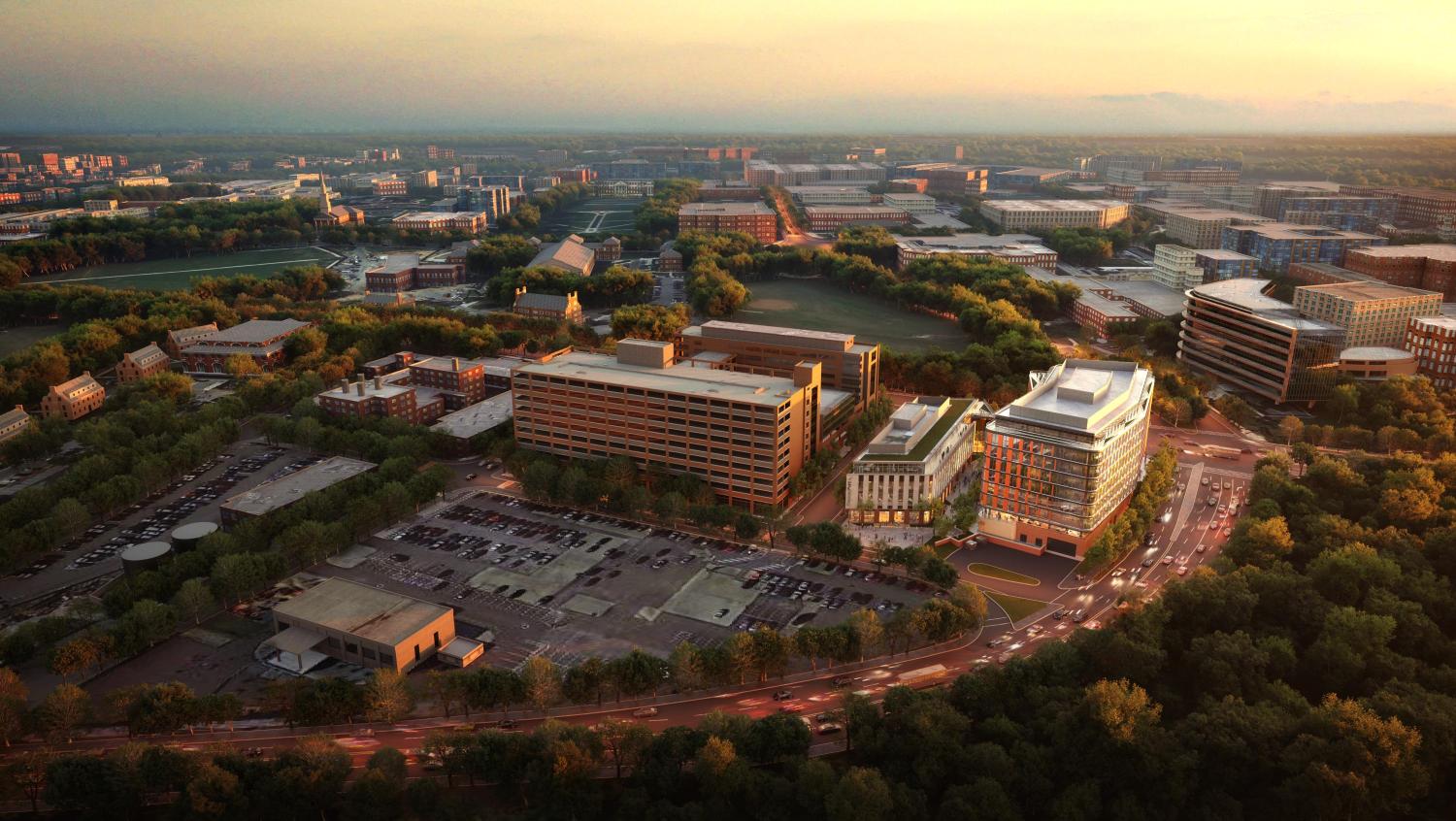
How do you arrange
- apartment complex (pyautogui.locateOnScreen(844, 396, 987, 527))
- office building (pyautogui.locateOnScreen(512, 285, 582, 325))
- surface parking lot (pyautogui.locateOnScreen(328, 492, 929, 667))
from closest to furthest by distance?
surface parking lot (pyautogui.locateOnScreen(328, 492, 929, 667))
apartment complex (pyautogui.locateOnScreen(844, 396, 987, 527))
office building (pyautogui.locateOnScreen(512, 285, 582, 325))

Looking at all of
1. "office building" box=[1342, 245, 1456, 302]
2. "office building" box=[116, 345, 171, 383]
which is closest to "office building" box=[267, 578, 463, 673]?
"office building" box=[116, 345, 171, 383]

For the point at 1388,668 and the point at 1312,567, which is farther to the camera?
the point at 1312,567

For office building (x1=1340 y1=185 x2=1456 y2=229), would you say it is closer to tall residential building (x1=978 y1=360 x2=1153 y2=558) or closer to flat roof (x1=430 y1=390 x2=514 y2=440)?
tall residential building (x1=978 y1=360 x2=1153 y2=558)

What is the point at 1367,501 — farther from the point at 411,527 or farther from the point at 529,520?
the point at 411,527

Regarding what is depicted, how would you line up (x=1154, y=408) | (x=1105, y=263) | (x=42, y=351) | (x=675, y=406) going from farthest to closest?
(x=1105, y=263)
(x=42, y=351)
(x=1154, y=408)
(x=675, y=406)

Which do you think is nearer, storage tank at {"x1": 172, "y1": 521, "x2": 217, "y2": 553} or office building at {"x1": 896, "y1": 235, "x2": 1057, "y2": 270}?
storage tank at {"x1": 172, "y1": 521, "x2": 217, "y2": 553}

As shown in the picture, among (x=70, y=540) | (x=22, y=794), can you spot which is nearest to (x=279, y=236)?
(x=70, y=540)
